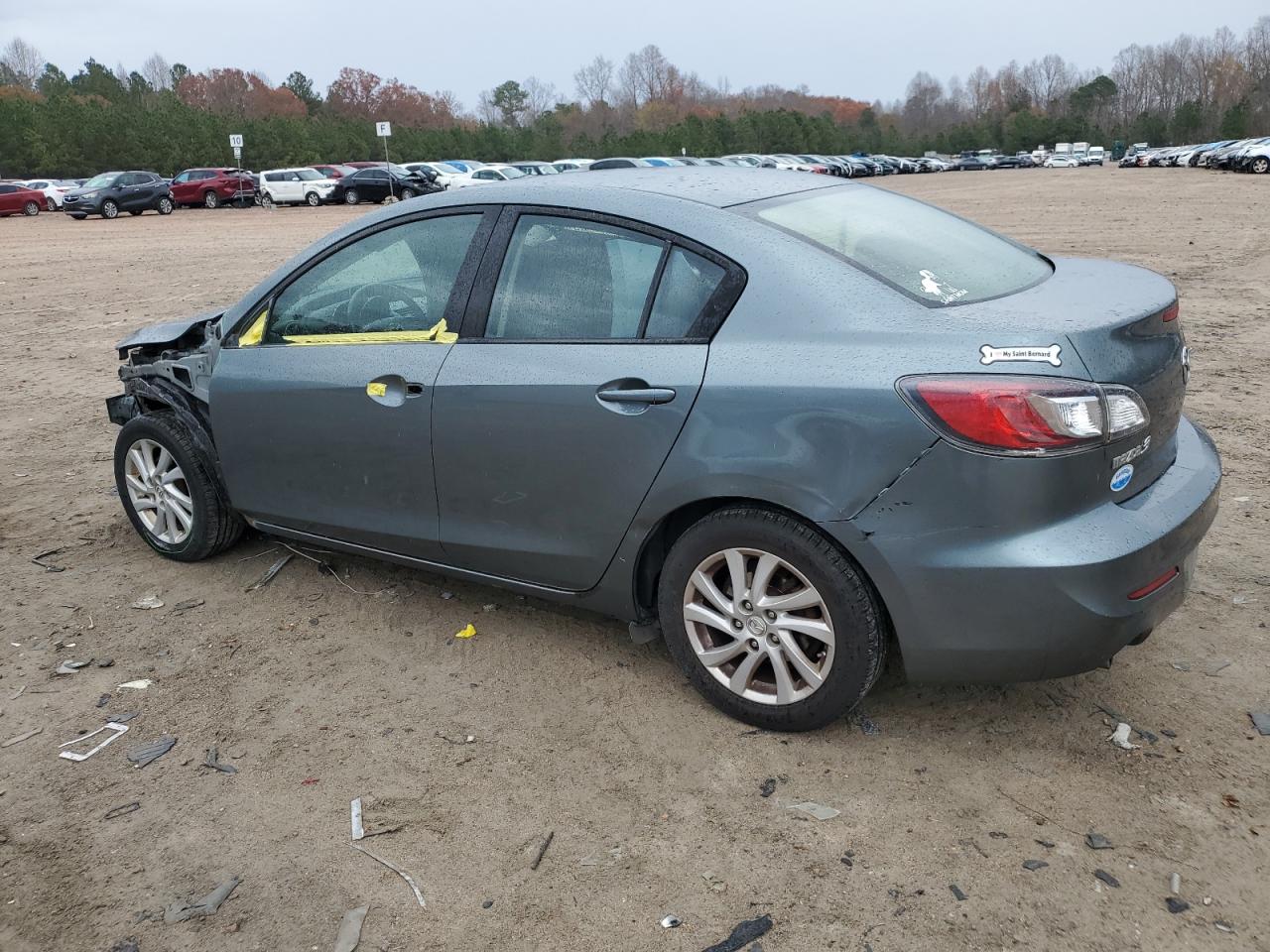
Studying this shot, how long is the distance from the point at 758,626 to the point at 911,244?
1405 mm

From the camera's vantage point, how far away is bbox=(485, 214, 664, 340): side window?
3.56 meters

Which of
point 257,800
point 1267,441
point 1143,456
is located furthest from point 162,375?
point 1267,441

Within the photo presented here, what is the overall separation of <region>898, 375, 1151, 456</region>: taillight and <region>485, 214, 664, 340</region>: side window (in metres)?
1.04

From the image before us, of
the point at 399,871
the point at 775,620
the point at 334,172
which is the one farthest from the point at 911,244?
the point at 334,172

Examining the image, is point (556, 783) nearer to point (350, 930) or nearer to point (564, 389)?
point (350, 930)

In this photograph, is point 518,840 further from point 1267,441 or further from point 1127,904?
point 1267,441

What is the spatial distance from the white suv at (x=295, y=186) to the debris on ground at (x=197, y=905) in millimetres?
43274

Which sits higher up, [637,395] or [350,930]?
[637,395]

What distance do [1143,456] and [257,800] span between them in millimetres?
2788

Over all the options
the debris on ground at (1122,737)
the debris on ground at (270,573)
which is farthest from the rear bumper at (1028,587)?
the debris on ground at (270,573)

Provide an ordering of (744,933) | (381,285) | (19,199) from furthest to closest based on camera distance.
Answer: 1. (19,199)
2. (381,285)
3. (744,933)

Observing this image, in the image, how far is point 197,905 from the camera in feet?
9.37

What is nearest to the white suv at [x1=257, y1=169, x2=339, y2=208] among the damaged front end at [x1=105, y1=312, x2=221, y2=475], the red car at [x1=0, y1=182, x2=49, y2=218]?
the red car at [x1=0, y1=182, x2=49, y2=218]

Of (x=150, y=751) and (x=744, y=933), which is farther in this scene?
(x=150, y=751)
